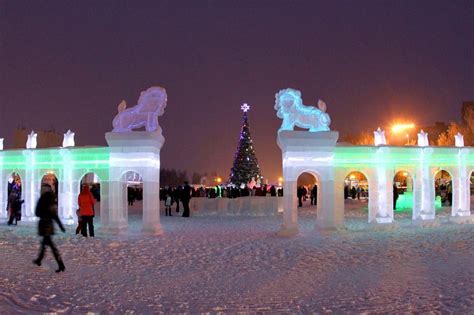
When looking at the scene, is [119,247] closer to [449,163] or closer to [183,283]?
[183,283]

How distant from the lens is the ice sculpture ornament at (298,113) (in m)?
17.4

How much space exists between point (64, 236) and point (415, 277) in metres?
10.6

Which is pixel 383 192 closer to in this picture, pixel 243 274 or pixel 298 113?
pixel 298 113

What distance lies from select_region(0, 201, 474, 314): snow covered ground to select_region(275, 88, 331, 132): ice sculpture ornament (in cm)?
367

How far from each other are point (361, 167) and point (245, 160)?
17.9m

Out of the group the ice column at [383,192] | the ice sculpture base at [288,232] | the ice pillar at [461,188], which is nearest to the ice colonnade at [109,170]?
the ice sculpture base at [288,232]

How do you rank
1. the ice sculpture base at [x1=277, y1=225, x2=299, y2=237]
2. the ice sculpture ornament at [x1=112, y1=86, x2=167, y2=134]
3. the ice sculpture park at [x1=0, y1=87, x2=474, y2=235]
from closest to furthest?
the ice sculpture base at [x1=277, y1=225, x2=299, y2=237] → the ice sculpture park at [x1=0, y1=87, x2=474, y2=235] → the ice sculpture ornament at [x1=112, y1=86, x2=167, y2=134]

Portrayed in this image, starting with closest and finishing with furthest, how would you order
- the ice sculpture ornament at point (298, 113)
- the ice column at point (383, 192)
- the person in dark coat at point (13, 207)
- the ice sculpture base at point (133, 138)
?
the ice sculpture ornament at point (298, 113) → the ice sculpture base at point (133, 138) → the ice column at point (383, 192) → the person in dark coat at point (13, 207)

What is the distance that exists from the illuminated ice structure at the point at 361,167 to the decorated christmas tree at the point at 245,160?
16889 millimetres

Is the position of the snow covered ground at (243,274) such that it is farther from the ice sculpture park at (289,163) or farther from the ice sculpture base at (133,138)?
the ice sculpture base at (133,138)

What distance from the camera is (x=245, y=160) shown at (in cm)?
3609

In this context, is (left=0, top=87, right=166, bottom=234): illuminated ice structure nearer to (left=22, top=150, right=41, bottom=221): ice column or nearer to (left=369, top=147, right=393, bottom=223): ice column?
(left=22, top=150, right=41, bottom=221): ice column

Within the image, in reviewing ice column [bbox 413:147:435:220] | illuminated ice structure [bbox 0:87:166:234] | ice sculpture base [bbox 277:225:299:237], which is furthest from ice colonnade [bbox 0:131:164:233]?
ice column [bbox 413:147:435:220]

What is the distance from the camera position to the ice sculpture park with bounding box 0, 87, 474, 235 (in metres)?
17.3
